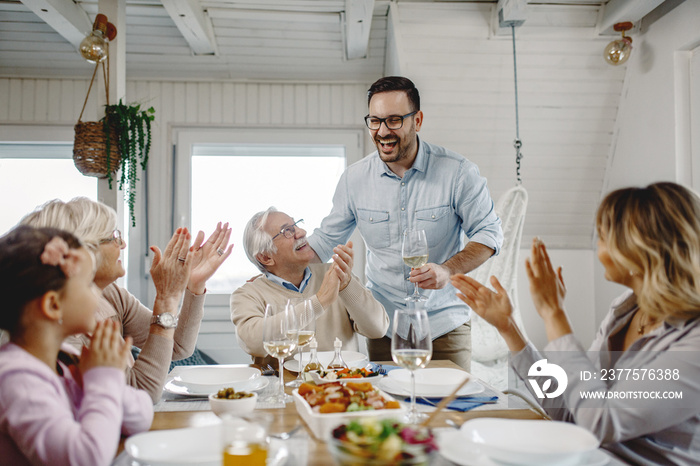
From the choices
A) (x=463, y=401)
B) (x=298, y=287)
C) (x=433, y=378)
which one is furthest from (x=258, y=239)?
(x=463, y=401)

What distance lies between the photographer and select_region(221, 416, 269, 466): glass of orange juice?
33.2 inches

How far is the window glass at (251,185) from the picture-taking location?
4047mm

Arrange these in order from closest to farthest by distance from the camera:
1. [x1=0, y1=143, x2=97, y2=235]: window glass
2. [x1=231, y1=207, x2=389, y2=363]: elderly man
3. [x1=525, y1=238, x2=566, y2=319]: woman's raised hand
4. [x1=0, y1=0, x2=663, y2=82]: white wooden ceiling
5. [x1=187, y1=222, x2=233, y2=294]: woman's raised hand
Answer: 1. [x1=525, y1=238, x2=566, y2=319]: woman's raised hand
2. [x1=187, y1=222, x2=233, y2=294]: woman's raised hand
3. [x1=231, y1=207, x2=389, y2=363]: elderly man
4. [x1=0, y1=0, x2=663, y2=82]: white wooden ceiling
5. [x1=0, y1=143, x2=97, y2=235]: window glass

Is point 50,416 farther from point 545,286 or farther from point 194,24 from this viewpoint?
point 194,24

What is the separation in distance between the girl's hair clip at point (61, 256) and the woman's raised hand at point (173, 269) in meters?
0.55

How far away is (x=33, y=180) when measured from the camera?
4051 mm

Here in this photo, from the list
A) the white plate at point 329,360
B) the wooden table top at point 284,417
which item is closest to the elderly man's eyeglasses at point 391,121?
the white plate at point 329,360

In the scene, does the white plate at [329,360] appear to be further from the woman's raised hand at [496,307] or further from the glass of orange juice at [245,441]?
the glass of orange juice at [245,441]

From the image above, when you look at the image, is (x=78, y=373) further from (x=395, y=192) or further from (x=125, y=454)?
(x=395, y=192)

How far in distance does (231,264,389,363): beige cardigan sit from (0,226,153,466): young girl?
2.92ft

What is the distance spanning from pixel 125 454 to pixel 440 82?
298 cm

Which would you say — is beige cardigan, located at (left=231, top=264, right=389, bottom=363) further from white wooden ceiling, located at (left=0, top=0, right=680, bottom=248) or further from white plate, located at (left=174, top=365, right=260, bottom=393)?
white wooden ceiling, located at (left=0, top=0, right=680, bottom=248)

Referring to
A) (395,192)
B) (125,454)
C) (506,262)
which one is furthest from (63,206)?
(506,262)

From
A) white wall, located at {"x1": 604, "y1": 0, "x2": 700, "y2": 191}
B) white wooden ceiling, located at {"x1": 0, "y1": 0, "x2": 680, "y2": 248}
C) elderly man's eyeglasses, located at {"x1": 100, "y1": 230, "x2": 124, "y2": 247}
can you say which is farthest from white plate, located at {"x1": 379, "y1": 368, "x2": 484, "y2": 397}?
white wall, located at {"x1": 604, "y1": 0, "x2": 700, "y2": 191}
